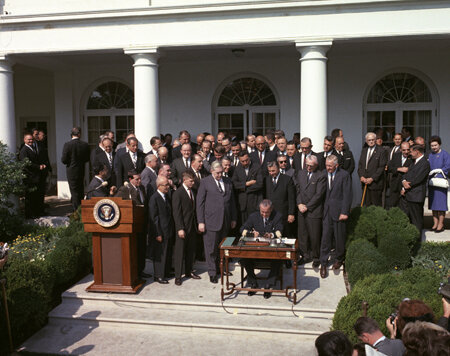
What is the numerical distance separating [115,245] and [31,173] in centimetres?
518

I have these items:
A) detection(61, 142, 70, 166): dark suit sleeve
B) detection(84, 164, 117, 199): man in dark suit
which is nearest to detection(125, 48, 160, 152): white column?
detection(61, 142, 70, 166): dark suit sleeve

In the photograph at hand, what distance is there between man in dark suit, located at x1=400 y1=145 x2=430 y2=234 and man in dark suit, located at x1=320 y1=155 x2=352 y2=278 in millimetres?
2050

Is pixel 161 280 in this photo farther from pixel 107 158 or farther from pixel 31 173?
pixel 31 173

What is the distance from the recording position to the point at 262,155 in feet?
32.4

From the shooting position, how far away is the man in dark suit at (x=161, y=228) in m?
8.21

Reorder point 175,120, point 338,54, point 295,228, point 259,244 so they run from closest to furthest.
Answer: point 259,244 < point 295,228 < point 338,54 < point 175,120

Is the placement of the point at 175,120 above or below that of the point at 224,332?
above

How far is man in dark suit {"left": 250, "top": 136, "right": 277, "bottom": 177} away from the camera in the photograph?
31.8ft

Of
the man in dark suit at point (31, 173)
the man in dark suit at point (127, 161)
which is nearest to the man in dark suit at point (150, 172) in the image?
the man in dark suit at point (127, 161)

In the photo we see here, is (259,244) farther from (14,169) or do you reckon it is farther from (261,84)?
(261,84)

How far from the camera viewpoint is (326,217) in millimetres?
8625

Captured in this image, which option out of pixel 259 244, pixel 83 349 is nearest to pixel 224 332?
pixel 259 244

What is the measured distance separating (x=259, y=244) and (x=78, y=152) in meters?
6.07

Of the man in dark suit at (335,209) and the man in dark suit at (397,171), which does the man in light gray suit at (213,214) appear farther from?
the man in dark suit at (397,171)
